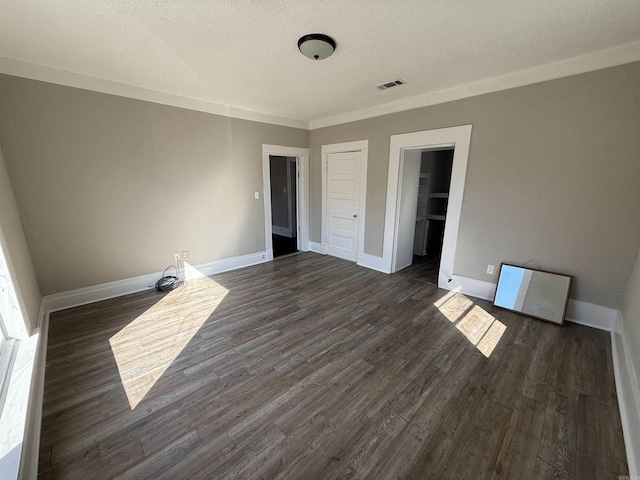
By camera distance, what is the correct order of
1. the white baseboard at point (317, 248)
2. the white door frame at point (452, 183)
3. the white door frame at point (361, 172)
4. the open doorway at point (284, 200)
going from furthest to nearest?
the open doorway at point (284, 200) < the white baseboard at point (317, 248) < the white door frame at point (361, 172) < the white door frame at point (452, 183)

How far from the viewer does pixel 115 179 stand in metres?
3.09

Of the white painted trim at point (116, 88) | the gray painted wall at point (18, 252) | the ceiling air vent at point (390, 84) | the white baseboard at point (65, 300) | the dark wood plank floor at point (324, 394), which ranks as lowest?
the dark wood plank floor at point (324, 394)

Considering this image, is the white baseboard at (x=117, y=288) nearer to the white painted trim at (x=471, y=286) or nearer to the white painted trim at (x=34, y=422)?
the white painted trim at (x=34, y=422)

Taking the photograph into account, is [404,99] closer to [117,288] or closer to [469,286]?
[469,286]

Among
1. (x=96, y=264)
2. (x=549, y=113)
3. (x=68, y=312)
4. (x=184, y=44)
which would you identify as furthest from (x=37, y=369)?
(x=549, y=113)

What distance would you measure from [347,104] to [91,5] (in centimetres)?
292

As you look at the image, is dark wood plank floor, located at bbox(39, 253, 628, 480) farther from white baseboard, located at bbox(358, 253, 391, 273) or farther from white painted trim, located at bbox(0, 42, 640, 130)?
white painted trim, located at bbox(0, 42, 640, 130)

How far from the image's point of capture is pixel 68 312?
2.88 meters

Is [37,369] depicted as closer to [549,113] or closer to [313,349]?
[313,349]

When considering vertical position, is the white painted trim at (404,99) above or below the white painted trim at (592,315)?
above

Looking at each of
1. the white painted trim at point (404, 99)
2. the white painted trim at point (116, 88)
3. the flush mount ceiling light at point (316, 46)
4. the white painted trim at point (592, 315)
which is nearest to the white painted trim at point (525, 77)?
the white painted trim at point (404, 99)

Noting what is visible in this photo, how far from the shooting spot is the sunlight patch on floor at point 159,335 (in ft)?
6.40

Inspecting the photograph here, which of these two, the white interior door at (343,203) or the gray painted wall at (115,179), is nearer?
the gray painted wall at (115,179)

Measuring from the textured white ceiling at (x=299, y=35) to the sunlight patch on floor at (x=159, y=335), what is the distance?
260 cm
